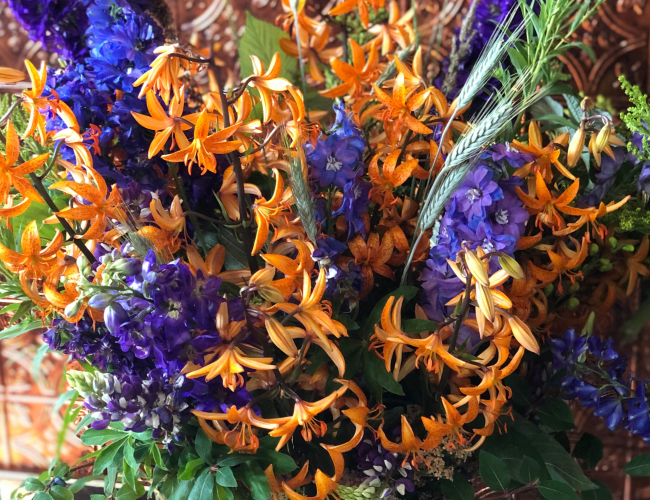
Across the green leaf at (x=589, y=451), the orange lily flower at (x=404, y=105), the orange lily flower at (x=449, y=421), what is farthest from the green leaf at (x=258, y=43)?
the green leaf at (x=589, y=451)

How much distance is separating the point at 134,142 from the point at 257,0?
461mm

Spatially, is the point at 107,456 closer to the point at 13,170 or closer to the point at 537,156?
the point at 13,170

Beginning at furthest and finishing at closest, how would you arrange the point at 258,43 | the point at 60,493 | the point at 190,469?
the point at 258,43
the point at 60,493
the point at 190,469

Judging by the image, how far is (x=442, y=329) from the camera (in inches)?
17.9

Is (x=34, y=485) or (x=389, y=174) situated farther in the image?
(x=34, y=485)

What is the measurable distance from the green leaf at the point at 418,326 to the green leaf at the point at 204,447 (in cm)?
20

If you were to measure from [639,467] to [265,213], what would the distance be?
18.5 inches

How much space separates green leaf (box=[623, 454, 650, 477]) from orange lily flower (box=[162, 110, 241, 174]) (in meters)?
0.52

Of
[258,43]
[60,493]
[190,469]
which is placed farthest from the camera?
[258,43]

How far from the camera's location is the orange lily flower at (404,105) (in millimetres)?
469

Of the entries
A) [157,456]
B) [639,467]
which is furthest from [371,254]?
[639,467]

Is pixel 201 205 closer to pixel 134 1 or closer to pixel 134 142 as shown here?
pixel 134 142

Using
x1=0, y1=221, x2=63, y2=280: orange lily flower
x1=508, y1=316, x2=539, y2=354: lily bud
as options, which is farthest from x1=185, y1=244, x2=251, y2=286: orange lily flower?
x1=508, y1=316, x2=539, y2=354: lily bud

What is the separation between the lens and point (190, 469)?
0.47m
